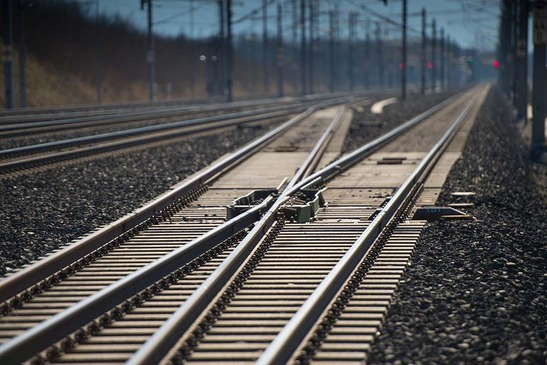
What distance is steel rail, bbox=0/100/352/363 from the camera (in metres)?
5.27

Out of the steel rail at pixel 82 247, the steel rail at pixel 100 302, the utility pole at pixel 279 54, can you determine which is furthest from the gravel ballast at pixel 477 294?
the utility pole at pixel 279 54

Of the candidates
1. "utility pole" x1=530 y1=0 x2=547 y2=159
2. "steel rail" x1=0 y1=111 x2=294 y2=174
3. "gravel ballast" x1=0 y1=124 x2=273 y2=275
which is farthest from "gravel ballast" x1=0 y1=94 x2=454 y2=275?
"utility pole" x1=530 y1=0 x2=547 y2=159

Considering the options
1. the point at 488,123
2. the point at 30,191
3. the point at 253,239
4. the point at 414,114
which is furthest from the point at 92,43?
the point at 253,239

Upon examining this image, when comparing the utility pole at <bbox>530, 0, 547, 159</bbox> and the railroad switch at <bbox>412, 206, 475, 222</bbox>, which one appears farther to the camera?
the utility pole at <bbox>530, 0, 547, 159</bbox>

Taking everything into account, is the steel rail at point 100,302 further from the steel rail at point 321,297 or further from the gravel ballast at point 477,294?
the gravel ballast at point 477,294

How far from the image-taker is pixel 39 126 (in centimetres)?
2525

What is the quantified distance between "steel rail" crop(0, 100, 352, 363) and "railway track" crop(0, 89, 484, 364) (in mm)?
11

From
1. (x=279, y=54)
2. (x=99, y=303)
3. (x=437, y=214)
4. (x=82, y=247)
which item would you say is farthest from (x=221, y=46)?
(x=99, y=303)

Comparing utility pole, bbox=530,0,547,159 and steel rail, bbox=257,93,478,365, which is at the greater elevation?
utility pole, bbox=530,0,547,159

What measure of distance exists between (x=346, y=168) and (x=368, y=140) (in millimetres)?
7293

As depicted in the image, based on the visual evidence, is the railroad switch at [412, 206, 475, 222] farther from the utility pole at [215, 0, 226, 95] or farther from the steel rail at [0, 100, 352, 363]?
the utility pole at [215, 0, 226, 95]

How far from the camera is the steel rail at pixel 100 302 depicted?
5266mm

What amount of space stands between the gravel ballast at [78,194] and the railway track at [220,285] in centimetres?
60

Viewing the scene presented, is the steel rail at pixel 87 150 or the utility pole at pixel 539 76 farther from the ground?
the utility pole at pixel 539 76
